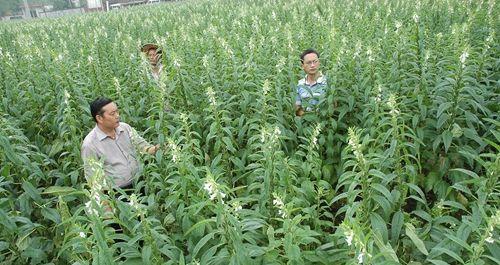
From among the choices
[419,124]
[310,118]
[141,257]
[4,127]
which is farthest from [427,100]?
[4,127]

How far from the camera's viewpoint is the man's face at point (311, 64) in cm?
537

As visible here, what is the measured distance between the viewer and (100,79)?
6672 millimetres

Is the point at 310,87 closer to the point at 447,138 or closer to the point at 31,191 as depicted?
the point at 447,138

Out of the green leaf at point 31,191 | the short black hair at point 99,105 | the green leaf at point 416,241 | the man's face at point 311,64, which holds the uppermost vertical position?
the man's face at point 311,64

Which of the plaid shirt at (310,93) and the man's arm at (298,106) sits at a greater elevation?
the plaid shirt at (310,93)

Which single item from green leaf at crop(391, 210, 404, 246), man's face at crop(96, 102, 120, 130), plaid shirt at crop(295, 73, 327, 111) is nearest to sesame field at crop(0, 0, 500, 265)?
green leaf at crop(391, 210, 404, 246)

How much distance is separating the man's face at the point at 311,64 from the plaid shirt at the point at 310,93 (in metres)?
0.14

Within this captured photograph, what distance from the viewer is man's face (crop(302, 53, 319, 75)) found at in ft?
17.6

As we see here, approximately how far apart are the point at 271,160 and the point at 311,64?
2441 millimetres

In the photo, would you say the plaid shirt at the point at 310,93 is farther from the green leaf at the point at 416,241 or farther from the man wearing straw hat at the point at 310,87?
the green leaf at the point at 416,241

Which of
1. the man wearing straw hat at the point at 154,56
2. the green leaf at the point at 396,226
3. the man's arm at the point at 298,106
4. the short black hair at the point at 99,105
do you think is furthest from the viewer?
Result: the man wearing straw hat at the point at 154,56

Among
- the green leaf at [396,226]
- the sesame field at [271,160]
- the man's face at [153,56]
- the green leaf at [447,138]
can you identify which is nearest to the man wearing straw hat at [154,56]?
the man's face at [153,56]

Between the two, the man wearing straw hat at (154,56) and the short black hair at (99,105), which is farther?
the man wearing straw hat at (154,56)

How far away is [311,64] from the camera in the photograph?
17.6 feet
